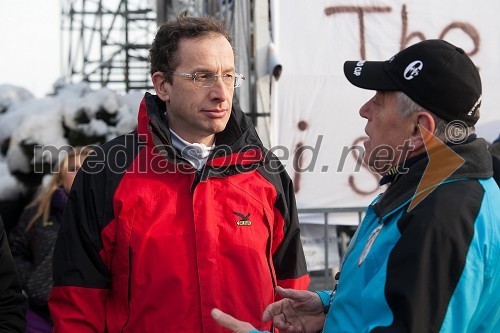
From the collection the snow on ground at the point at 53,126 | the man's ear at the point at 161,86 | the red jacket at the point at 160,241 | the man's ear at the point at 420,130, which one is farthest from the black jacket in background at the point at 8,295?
the snow on ground at the point at 53,126

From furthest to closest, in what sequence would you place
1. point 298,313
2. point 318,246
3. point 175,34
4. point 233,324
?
point 318,246 < point 175,34 < point 298,313 < point 233,324

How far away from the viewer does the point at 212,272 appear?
2.61 metres

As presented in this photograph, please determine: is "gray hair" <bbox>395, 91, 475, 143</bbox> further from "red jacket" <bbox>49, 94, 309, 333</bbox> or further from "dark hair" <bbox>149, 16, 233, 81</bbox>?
"dark hair" <bbox>149, 16, 233, 81</bbox>

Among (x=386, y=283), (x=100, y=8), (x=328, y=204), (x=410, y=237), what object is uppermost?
(x=100, y=8)

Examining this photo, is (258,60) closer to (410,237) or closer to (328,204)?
(328,204)

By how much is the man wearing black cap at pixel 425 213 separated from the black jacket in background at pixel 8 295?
96 centimetres

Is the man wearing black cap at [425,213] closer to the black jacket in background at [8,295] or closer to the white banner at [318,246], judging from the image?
the black jacket in background at [8,295]

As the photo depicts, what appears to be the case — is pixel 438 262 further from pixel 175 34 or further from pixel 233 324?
pixel 175 34

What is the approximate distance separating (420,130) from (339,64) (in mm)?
3807

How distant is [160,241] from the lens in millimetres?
2596

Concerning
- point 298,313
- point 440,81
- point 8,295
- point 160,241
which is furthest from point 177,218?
point 440,81

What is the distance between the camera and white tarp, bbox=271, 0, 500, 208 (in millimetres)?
5664

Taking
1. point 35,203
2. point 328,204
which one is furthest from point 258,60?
point 35,203

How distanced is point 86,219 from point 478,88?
56.3 inches
